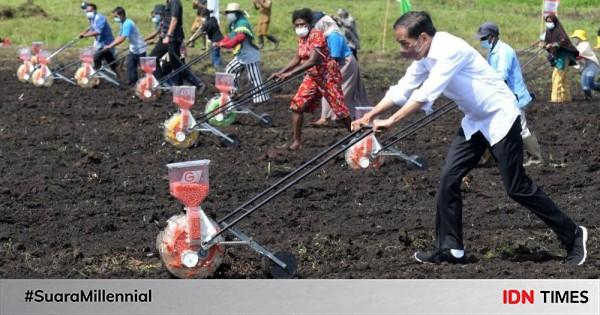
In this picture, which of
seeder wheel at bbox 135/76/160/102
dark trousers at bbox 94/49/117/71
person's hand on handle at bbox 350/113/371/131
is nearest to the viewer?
person's hand on handle at bbox 350/113/371/131

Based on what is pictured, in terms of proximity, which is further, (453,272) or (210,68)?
(210,68)

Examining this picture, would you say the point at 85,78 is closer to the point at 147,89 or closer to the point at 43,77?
the point at 43,77

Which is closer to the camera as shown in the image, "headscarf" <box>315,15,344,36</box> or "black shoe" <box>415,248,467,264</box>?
"black shoe" <box>415,248,467,264</box>

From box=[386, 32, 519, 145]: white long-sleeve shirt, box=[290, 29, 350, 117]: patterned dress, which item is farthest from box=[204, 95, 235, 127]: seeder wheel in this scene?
box=[386, 32, 519, 145]: white long-sleeve shirt

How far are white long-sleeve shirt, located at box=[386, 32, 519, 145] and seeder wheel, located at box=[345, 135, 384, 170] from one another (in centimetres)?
380

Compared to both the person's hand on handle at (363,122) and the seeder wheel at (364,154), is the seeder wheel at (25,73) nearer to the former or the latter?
the seeder wheel at (364,154)

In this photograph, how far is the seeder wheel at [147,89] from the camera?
56.9 ft

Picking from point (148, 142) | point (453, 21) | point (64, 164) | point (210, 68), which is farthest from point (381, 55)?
point (64, 164)

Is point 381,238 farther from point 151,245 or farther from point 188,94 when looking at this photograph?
point 188,94

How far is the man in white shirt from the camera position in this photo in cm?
709

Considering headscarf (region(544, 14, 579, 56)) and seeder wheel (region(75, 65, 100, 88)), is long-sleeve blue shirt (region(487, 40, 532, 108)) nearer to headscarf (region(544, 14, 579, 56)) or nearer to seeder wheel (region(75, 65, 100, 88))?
headscarf (region(544, 14, 579, 56))

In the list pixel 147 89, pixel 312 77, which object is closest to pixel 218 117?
pixel 312 77

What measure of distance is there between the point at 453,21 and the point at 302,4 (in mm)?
5709

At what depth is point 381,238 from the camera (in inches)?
336
